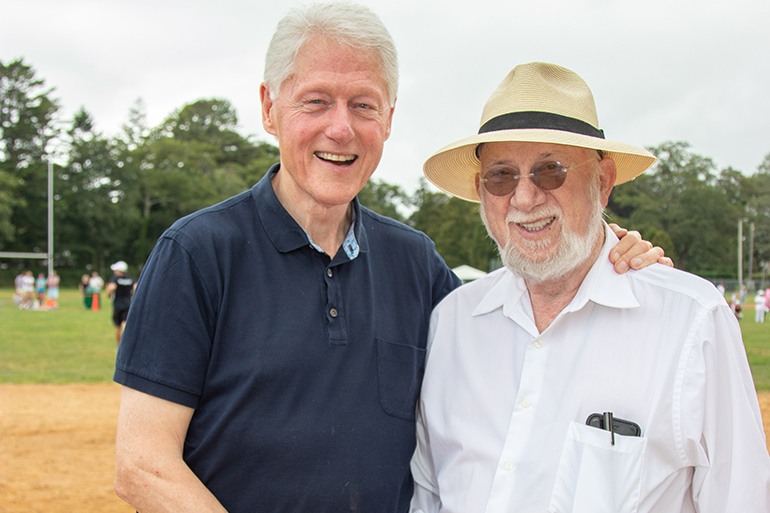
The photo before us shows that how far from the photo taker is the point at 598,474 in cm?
209

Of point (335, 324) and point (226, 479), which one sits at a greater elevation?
point (335, 324)

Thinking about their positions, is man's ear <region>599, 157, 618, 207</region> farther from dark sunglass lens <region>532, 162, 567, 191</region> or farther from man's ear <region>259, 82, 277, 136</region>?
man's ear <region>259, 82, 277, 136</region>

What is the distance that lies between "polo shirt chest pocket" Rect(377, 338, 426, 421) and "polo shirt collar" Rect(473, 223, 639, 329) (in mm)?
370

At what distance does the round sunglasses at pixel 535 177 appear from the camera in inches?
98.6

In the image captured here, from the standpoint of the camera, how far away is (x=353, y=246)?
252cm

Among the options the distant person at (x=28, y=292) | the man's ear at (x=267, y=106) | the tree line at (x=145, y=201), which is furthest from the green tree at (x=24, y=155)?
the man's ear at (x=267, y=106)

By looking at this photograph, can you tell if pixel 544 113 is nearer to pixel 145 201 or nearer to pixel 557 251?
pixel 557 251

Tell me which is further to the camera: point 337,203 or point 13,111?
point 13,111

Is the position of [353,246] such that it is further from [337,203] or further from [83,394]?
[83,394]

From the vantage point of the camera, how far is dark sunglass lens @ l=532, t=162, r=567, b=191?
2.50 meters

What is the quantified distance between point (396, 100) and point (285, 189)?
60 cm

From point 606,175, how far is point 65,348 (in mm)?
14913

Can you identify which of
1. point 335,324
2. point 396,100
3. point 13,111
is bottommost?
point 335,324

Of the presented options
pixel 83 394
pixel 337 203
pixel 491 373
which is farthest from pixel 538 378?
pixel 83 394
